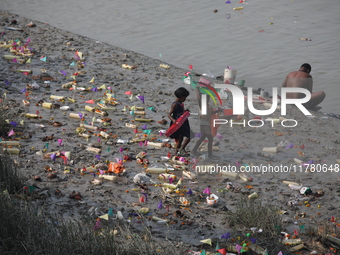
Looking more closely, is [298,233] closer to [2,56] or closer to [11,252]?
[11,252]

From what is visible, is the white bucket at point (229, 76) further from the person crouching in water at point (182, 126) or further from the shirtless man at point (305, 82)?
the person crouching in water at point (182, 126)

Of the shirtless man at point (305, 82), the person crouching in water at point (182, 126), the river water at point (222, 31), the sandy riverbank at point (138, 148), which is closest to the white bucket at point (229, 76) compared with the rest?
the river water at point (222, 31)

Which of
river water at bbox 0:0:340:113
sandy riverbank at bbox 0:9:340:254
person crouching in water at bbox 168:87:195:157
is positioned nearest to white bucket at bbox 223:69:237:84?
river water at bbox 0:0:340:113

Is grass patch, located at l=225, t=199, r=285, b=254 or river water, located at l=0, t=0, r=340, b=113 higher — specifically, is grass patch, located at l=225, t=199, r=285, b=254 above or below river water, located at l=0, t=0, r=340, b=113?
below

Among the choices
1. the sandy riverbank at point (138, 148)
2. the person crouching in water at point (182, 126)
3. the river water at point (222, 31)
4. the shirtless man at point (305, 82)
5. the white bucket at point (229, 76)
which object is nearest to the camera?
the sandy riverbank at point (138, 148)

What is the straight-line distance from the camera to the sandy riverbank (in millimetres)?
5816

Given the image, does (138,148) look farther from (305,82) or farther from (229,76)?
(229,76)

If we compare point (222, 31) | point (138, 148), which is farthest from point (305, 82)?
point (222, 31)

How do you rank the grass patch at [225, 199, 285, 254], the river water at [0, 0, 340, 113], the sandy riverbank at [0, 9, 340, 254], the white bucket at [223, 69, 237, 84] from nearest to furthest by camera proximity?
1. the grass patch at [225, 199, 285, 254]
2. the sandy riverbank at [0, 9, 340, 254]
3. the white bucket at [223, 69, 237, 84]
4. the river water at [0, 0, 340, 113]

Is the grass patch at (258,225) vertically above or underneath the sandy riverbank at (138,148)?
underneath

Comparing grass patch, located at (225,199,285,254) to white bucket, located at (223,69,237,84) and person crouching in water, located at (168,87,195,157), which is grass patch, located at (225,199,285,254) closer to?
person crouching in water, located at (168,87,195,157)

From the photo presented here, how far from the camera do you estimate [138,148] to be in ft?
26.0

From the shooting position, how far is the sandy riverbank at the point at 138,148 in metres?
5.82

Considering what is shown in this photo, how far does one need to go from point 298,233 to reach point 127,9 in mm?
15871
